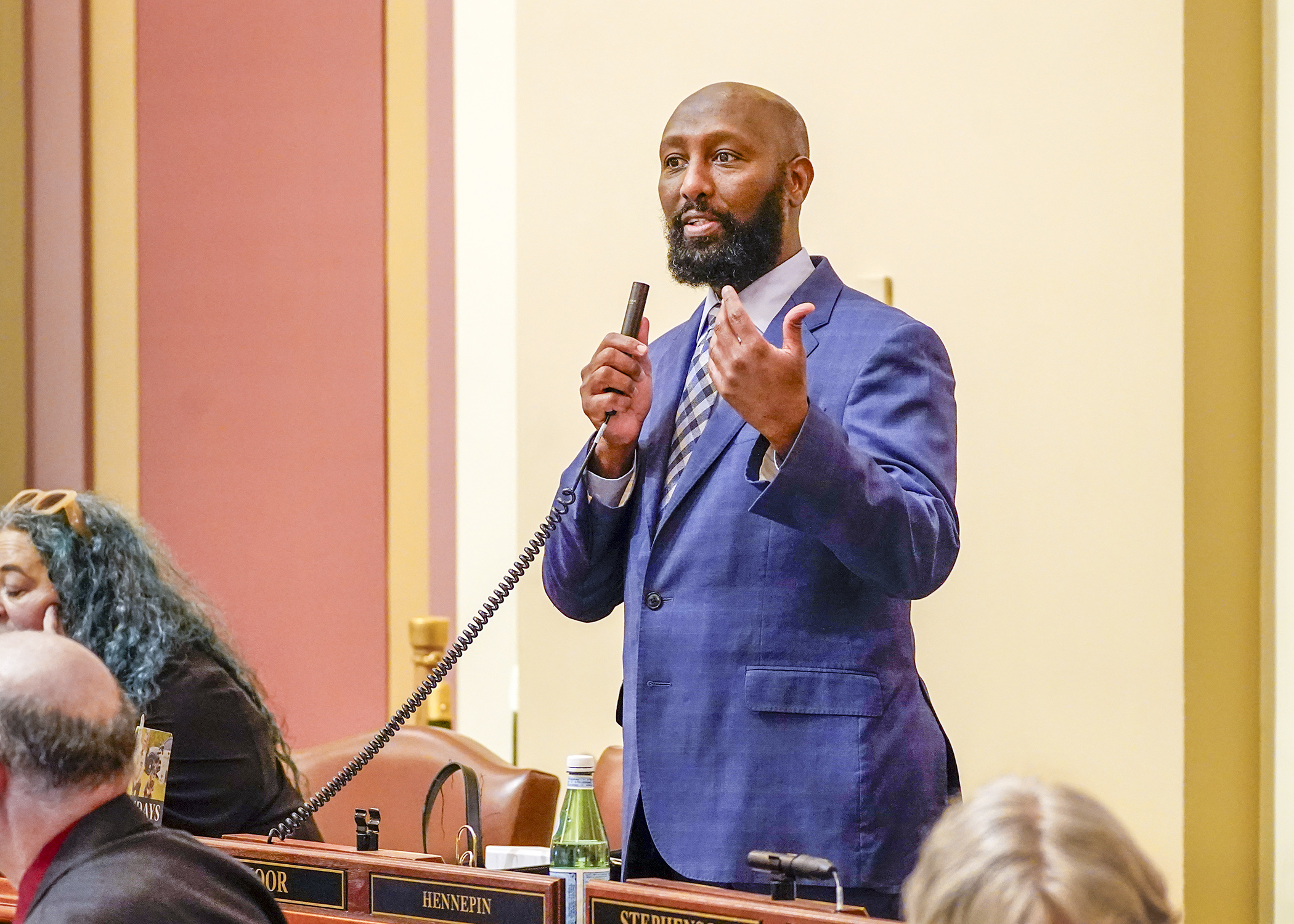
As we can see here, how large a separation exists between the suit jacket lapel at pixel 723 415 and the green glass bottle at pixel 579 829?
0.29 meters

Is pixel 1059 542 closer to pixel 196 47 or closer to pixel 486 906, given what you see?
pixel 486 906

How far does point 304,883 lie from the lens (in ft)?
5.48

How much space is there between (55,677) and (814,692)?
0.74 m

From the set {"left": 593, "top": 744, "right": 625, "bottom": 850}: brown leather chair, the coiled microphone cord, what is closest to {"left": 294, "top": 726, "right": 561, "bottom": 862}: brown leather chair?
{"left": 593, "top": 744, "right": 625, "bottom": 850}: brown leather chair

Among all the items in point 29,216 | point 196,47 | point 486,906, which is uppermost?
point 196,47

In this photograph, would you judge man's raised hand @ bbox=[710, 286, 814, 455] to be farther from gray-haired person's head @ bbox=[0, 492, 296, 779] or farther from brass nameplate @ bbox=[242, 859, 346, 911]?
gray-haired person's head @ bbox=[0, 492, 296, 779]

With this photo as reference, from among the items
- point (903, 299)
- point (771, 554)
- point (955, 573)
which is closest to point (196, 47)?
point (903, 299)

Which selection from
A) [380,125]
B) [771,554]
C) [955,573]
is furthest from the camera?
[380,125]

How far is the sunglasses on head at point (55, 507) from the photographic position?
2.51 metres

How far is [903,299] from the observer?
256cm

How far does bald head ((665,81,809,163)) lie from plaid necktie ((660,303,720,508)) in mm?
206

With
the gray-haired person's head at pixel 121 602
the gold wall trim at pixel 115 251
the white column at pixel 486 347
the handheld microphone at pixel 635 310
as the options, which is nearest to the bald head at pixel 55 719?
the handheld microphone at pixel 635 310

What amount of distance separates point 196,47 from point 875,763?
3066 mm

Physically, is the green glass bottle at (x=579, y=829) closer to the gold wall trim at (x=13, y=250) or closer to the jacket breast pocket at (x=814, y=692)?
the jacket breast pocket at (x=814, y=692)
